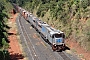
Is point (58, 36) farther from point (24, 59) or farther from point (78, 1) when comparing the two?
point (78, 1)

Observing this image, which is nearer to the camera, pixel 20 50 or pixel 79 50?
pixel 79 50

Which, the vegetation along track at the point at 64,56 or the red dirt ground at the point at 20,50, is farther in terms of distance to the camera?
the red dirt ground at the point at 20,50

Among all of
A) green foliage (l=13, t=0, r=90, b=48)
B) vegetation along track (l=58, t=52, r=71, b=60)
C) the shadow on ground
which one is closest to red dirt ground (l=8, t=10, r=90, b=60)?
the shadow on ground

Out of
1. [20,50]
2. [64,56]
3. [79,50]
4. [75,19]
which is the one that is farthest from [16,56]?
[75,19]

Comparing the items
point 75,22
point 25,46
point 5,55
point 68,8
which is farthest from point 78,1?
point 5,55

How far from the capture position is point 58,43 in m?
38.4

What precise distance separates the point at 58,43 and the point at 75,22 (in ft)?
29.0

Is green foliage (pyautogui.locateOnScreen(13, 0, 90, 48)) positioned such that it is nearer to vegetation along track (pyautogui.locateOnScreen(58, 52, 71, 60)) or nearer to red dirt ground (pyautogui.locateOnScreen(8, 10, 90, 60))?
red dirt ground (pyautogui.locateOnScreen(8, 10, 90, 60))

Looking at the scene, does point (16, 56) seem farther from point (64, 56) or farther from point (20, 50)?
point (64, 56)

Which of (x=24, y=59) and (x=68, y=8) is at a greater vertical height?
(x=68, y=8)

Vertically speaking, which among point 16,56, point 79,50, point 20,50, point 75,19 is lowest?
point 79,50

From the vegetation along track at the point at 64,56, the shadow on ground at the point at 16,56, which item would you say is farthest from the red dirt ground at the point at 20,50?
the vegetation along track at the point at 64,56

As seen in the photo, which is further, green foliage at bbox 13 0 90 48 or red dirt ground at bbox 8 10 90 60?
green foliage at bbox 13 0 90 48

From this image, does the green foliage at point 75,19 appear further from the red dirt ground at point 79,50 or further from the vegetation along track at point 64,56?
the vegetation along track at point 64,56
